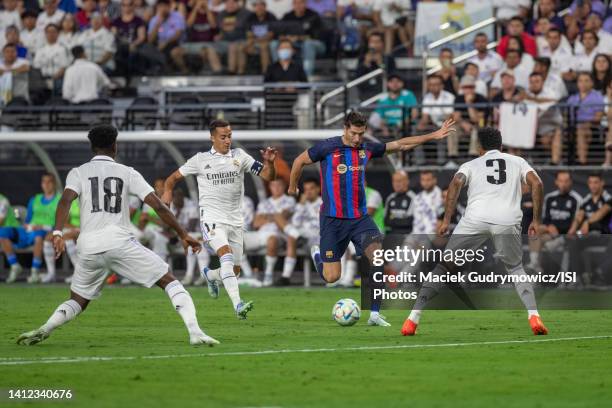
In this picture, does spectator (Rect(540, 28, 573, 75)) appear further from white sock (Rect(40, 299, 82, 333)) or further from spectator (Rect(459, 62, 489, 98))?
white sock (Rect(40, 299, 82, 333))

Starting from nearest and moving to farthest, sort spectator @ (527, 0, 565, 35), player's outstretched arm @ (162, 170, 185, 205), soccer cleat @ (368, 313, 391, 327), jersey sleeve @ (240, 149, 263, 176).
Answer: soccer cleat @ (368, 313, 391, 327)
player's outstretched arm @ (162, 170, 185, 205)
jersey sleeve @ (240, 149, 263, 176)
spectator @ (527, 0, 565, 35)

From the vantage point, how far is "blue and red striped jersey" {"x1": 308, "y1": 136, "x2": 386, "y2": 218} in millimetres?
14375

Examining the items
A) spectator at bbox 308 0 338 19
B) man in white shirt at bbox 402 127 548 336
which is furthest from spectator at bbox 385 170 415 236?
man in white shirt at bbox 402 127 548 336

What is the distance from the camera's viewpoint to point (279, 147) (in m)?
23.7

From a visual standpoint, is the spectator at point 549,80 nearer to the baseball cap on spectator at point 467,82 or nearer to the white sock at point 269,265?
the baseball cap on spectator at point 467,82

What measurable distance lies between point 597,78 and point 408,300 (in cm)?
837

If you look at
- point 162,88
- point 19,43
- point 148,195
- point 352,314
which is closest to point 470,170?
point 352,314

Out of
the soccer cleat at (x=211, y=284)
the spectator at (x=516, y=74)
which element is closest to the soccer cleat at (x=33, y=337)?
the soccer cleat at (x=211, y=284)

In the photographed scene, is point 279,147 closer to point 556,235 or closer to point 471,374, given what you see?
point 556,235

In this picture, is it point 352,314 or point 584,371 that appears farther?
point 352,314

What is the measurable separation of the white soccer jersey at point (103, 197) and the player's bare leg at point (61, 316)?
0.50 meters

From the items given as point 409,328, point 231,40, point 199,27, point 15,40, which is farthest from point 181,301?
point 15,40

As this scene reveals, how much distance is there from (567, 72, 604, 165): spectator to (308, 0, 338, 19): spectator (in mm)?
6533

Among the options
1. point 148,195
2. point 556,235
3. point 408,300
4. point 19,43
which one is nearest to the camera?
point 148,195
